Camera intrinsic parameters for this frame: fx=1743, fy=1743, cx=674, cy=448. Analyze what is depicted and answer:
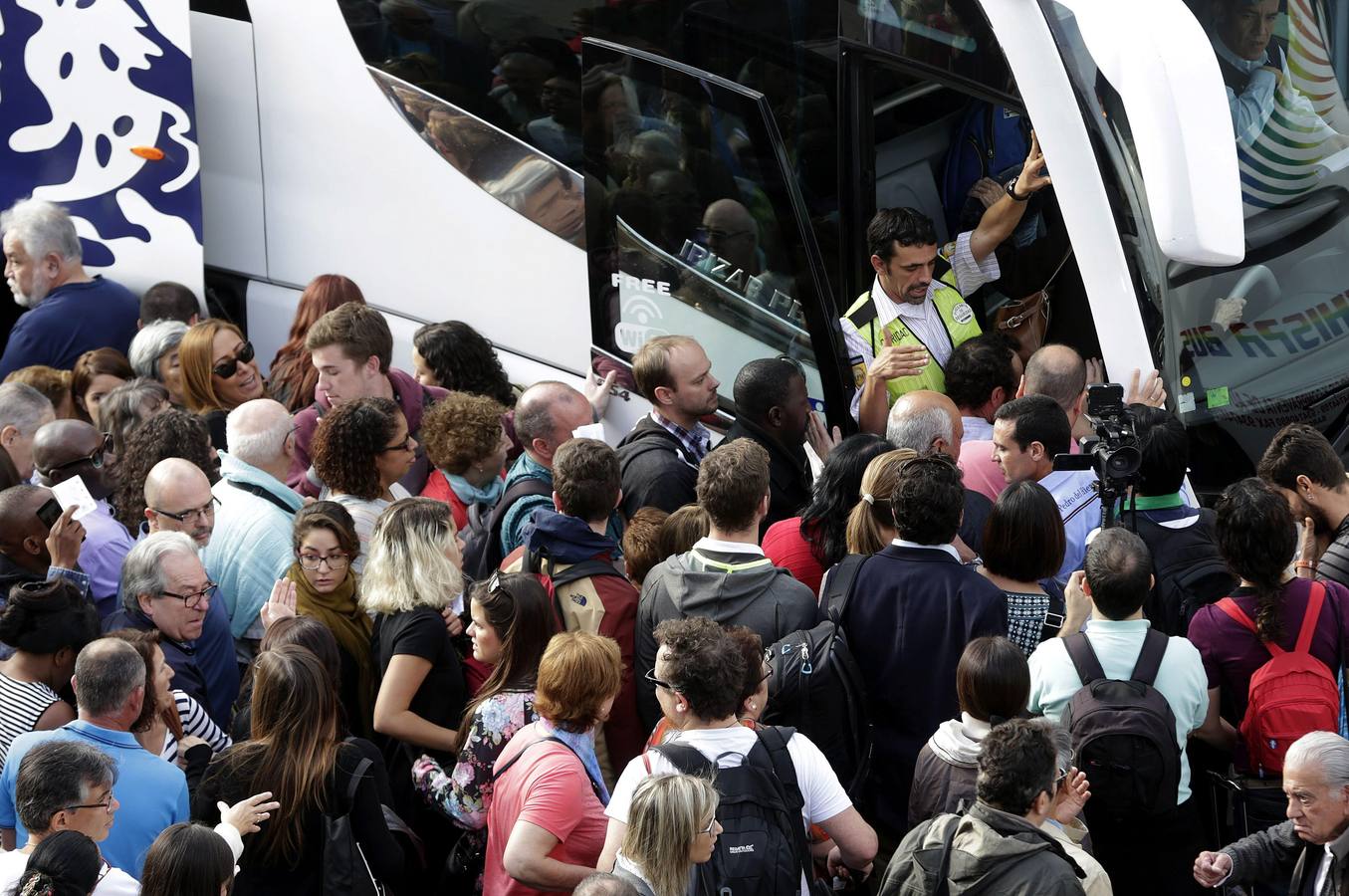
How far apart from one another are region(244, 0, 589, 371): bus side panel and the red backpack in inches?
135

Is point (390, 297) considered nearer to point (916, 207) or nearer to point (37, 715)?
point (916, 207)

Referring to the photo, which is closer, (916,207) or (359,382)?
(359,382)

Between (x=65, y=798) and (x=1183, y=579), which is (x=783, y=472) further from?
(x=65, y=798)

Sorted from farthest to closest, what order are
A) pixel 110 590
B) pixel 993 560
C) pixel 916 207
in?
1. pixel 916 207
2. pixel 110 590
3. pixel 993 560

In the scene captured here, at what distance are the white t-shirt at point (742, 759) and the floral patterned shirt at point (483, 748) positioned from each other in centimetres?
44

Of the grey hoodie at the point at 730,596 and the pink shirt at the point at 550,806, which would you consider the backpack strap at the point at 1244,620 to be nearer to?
the grey hoodie at the point at 730,596

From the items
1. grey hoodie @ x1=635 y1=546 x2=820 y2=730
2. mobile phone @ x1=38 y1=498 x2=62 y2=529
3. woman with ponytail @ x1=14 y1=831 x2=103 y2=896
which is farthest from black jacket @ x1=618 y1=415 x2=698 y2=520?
woman with ponytail @ x1=14 y1=831 x2=103 y2=896

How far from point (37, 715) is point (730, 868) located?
1827mm

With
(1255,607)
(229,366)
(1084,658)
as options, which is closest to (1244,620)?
(1255,607)

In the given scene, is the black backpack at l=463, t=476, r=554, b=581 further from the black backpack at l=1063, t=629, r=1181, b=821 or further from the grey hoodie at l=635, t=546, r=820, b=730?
the black backpack at l=1063, t=629, r=1181, b=821

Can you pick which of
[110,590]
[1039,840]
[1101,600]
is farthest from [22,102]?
[1039,840]

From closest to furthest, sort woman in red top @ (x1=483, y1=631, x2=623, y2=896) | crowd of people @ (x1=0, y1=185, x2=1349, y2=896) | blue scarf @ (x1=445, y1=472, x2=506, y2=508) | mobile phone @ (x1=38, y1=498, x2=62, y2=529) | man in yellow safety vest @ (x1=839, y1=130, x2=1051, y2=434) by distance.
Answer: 1. crowd of people @ (x1=0, y1=185, x2=1349, y2=896)
2. woman in red top @ (x1=483, y1=631, x2=623, y2=896)
3. mobile phone @ (x1=38, y1=498, x2=62, y2=529)
4. blue scarf @ (x1=445, y1=472, x2=506, y2=508)
5. man in yellow safety vest @ (x1=839, y1=130, x2=1051, y2=434)

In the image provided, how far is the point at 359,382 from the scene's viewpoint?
6.12 m

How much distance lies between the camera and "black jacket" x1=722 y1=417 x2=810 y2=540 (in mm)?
5594
